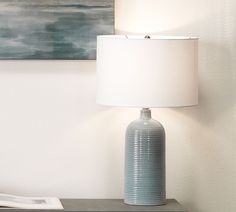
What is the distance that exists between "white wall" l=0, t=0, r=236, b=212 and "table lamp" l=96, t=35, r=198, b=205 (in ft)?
0.79

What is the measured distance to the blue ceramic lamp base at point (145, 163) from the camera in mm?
2295

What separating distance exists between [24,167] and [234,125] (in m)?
0.83

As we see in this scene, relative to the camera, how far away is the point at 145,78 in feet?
7.07

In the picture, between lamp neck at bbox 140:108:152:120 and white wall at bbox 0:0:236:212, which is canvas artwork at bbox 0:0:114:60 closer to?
white wall at bbox 0:0:236:212

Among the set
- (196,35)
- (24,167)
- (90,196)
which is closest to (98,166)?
(90,196)

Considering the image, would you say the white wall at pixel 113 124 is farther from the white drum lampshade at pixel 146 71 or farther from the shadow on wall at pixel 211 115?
the white drum lampshade at pixel 146 71

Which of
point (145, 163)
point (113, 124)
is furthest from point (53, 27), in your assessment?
point (145, 163)

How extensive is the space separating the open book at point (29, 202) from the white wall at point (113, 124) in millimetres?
138

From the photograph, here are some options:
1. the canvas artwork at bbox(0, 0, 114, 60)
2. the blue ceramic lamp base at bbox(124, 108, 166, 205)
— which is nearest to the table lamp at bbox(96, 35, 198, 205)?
the blue ceramic lamp base at bbox(124, 108, 166, 205)

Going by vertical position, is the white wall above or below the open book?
above

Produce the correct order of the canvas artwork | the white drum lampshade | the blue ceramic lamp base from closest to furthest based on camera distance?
the white drum lampshade → the blue ceramic lamp base → the canvas artwork

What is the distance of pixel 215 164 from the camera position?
255cm

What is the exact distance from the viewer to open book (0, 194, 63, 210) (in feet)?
7.17

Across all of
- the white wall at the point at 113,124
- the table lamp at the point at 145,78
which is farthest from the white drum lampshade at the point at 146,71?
the white wall at the point at 113,124
